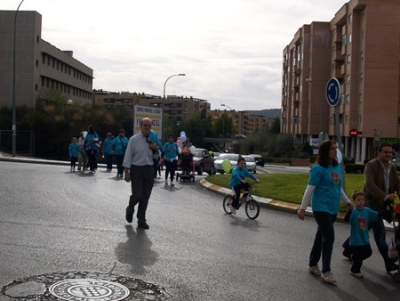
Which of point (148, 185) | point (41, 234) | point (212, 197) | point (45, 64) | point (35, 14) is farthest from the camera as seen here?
point (45, 64)

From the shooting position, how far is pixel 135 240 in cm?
938

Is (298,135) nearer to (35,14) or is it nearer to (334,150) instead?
(35,14)

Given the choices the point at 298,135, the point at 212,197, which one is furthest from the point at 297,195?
the point at 298,135

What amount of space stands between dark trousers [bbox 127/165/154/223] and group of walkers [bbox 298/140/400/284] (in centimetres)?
361

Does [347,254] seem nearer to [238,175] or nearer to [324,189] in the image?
[324,189]

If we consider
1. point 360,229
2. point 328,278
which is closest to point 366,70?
point 360,229

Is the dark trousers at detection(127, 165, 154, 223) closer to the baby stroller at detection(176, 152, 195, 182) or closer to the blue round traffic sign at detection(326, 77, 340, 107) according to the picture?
the blue round traffic sign at detection(326, 77, 340, 107)

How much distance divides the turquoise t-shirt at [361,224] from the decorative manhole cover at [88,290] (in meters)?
3.30

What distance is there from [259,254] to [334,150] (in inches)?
81.9

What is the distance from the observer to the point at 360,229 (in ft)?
26.7

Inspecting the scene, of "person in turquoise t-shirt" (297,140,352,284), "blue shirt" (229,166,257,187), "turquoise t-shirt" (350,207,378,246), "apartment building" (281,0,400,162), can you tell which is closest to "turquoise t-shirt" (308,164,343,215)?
"person in turquoise t-shirt" (297,140,352,284)

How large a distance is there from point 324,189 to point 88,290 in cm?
321

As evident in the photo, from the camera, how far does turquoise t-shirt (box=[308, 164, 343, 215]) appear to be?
765 centimetres

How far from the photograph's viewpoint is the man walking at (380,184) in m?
8.34
